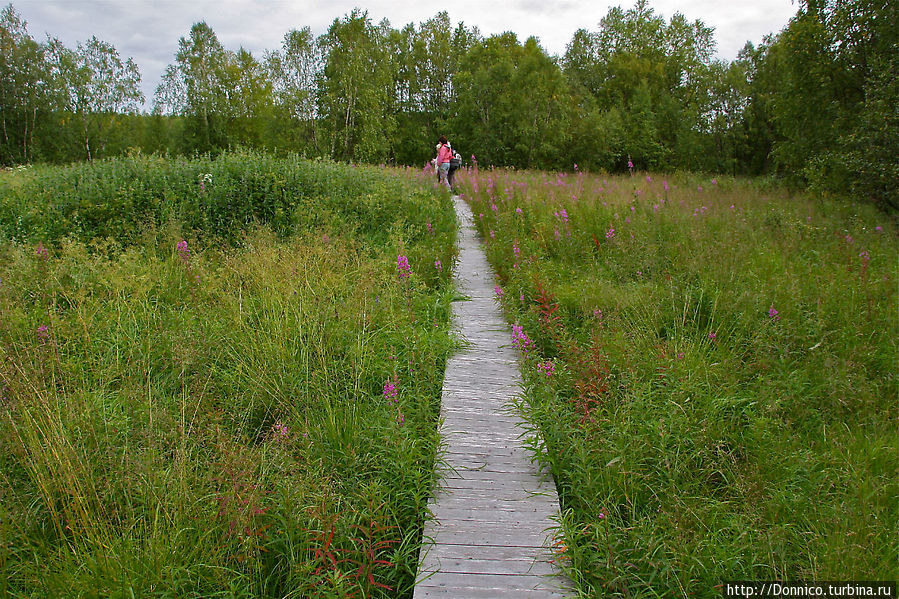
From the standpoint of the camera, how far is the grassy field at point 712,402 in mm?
2355

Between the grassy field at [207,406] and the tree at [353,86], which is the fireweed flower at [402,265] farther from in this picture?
the tree at [353,86]

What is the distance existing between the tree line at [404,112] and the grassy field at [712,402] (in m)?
21.7

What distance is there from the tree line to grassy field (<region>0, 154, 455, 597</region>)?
21008mm

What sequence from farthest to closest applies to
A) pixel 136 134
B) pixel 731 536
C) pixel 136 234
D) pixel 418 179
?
pixel 136 134
pixel 418 179
pixel 136 234
pixel 731 536

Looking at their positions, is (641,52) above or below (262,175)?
above

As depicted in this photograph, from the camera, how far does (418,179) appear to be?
12938 millimetres

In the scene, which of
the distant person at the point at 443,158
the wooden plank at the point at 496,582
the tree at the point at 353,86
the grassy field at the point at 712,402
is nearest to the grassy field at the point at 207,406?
the wooden plank at the point at 496,582

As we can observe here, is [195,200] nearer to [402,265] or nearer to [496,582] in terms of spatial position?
[402,265]

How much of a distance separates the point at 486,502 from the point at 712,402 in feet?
5.74

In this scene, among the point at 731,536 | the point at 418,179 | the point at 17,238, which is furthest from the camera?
the point at 418,179

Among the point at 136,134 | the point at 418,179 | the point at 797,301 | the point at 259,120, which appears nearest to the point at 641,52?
the point at 259,120

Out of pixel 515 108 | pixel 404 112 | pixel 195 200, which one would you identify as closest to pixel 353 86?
pixel 515 108

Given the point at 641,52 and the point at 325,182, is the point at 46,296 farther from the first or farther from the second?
the point at 641,52

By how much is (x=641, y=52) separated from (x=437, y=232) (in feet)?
136
